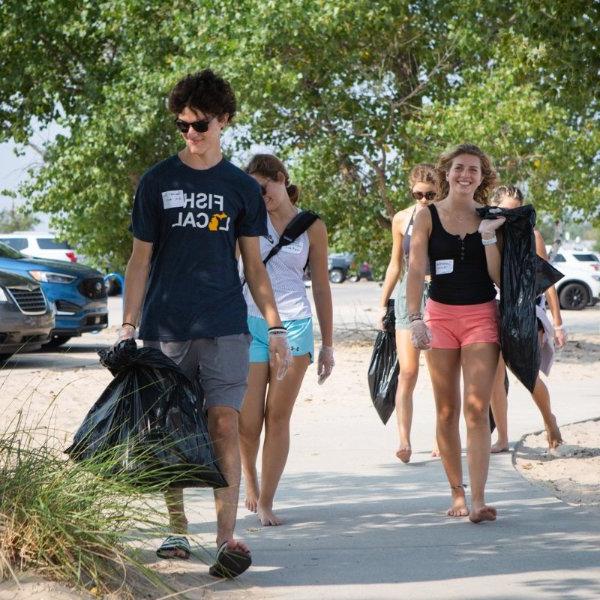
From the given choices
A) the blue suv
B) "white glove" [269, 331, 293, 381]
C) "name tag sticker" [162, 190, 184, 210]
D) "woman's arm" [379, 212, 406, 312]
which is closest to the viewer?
"name tag sticker" [162, 190, 184, 210]

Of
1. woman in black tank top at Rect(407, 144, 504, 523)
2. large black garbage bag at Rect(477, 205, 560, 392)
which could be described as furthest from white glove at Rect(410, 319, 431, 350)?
large black garbage bag at Rect(477, 205, 560, 392)

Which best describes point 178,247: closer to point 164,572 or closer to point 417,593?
point 164,572

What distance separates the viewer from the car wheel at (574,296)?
3225 centimetres

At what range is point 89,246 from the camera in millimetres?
22734

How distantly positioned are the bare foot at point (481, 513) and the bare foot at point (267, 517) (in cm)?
96

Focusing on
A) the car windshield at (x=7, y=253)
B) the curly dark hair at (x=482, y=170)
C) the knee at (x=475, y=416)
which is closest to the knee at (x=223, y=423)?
the knee at (x=475, y=416)

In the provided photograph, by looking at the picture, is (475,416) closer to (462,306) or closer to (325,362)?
(462,306)

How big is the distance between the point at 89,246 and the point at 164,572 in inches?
700

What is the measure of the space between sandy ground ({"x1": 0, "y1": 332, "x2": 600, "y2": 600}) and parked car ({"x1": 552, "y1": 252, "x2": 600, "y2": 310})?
12.7m

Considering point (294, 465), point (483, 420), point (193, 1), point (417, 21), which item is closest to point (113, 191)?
point (193, 1)

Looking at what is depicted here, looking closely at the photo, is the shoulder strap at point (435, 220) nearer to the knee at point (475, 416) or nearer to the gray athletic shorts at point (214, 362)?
the knee at point (475, 416)

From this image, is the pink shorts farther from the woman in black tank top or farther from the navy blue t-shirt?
the navy blue t-shirt

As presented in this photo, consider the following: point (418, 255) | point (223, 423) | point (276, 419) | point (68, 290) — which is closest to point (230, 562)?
point (223, 423)

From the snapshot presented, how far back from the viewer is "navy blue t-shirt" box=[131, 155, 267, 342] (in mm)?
5438
